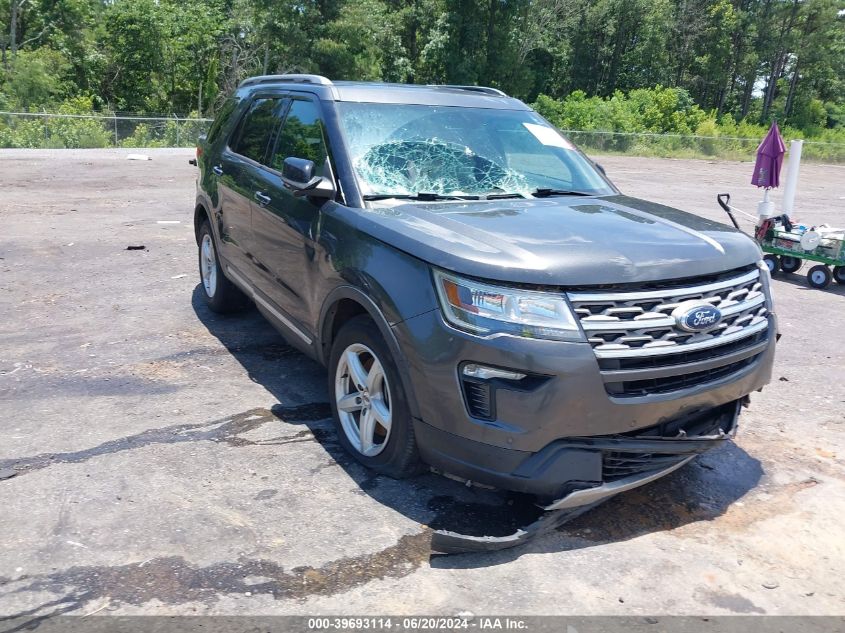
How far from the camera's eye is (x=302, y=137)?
5094 millimetres

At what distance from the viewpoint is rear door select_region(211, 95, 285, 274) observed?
567 cm

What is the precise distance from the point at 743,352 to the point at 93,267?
7.20 metres

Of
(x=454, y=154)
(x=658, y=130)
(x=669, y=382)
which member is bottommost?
(x=669, y=382)

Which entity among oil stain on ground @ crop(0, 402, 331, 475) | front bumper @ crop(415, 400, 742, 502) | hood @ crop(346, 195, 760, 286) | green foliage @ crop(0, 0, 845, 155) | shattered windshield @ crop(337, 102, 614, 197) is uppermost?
green foliage @ crop(0, 0, 845, 155)

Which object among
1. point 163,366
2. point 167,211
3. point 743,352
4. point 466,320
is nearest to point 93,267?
point 163,366

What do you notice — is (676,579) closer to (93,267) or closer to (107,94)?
(93,267)

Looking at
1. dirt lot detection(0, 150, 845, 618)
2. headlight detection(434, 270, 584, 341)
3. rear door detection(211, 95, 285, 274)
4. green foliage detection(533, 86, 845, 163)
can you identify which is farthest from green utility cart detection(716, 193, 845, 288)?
green foliage detection(533, 86, 845, 163)

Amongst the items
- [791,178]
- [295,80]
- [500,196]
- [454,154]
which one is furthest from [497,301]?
[791,178]

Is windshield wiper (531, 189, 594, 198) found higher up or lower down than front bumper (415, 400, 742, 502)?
higher up

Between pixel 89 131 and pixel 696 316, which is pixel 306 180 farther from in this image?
pixel 89 131

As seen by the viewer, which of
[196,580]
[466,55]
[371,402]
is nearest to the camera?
[196,580]

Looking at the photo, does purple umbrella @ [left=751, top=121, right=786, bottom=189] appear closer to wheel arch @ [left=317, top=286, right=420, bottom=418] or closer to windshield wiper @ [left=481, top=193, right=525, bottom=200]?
windshield wiper @ [left=481, top=193, right=525, bottom=200]

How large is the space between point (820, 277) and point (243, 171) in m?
7.19

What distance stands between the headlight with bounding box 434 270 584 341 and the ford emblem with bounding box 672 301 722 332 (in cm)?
50
